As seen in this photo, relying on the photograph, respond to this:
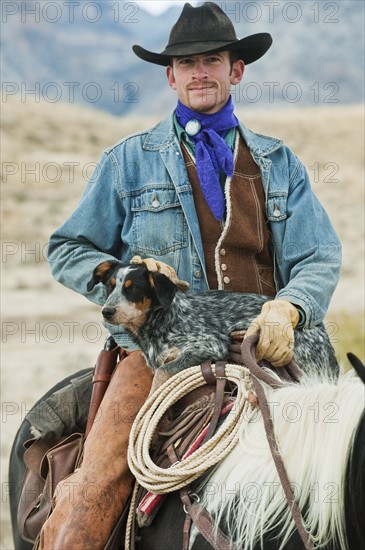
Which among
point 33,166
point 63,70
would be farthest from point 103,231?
point 63,70

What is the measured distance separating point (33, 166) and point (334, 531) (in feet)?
102

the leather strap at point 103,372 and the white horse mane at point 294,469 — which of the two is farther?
the leather strap at point 103,372

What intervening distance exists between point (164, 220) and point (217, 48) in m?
0.81

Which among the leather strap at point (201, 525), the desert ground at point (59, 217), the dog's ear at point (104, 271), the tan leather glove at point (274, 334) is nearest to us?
the leather strap at point (201, 525)

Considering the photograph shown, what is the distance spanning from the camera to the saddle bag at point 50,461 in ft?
13.3

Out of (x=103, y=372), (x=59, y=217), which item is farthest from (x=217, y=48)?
(x=59, y=217)

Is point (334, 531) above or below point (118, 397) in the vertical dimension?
below

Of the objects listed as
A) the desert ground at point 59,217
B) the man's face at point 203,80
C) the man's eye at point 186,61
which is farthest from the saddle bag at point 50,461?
the desert ground at point 59,217

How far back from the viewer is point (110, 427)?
12.2ft

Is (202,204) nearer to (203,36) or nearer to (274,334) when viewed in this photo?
(203,36)

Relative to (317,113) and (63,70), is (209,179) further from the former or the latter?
(63,70)

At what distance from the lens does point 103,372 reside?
13.7 feet

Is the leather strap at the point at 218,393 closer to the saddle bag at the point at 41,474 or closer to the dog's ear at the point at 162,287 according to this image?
the dog's ear at the point at 162,287

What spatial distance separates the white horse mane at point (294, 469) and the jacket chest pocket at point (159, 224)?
1121 millimetres
